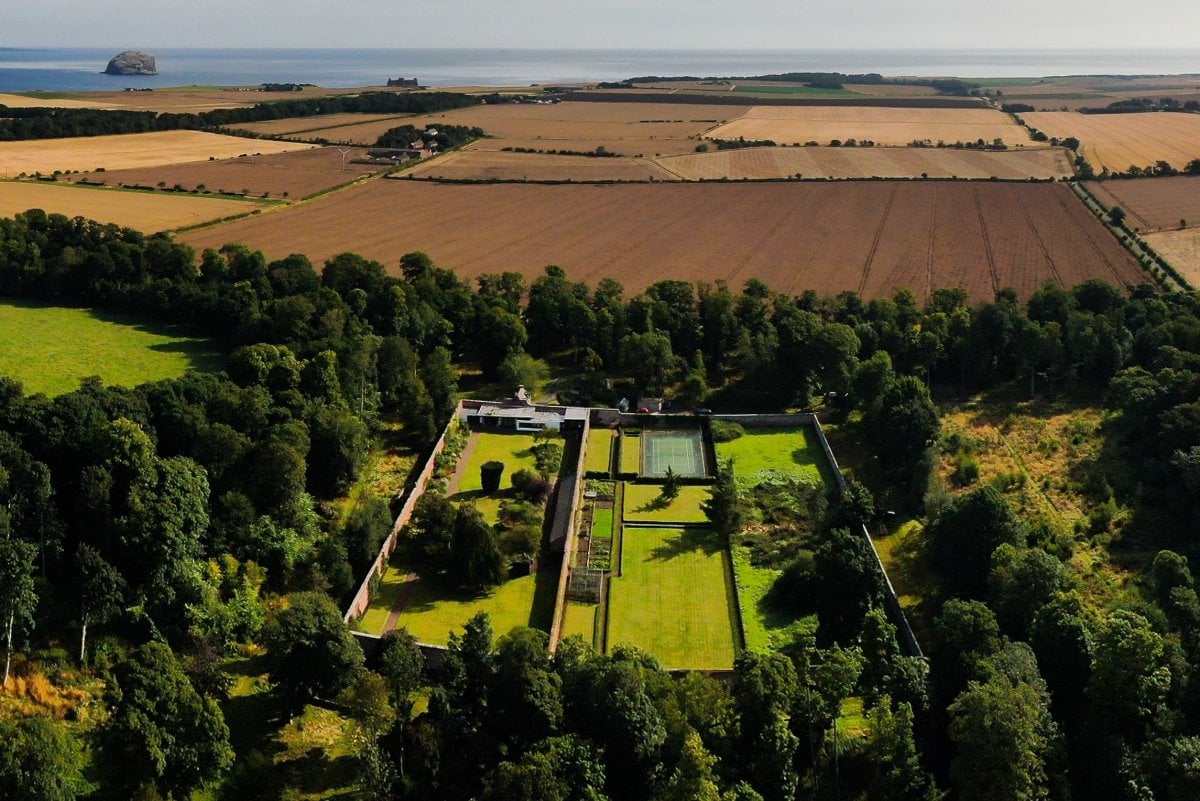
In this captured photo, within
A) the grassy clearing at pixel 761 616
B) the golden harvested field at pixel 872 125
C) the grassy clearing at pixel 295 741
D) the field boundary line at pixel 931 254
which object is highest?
the golden harvested field at pixel 872 125

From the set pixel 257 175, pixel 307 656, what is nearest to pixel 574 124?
pixel 257 175

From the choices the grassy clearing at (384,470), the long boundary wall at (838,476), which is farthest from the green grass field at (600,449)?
the grassy clearing at (384,470)

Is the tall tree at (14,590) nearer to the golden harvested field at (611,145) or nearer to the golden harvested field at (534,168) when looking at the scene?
the golden harvested field at (534,168)

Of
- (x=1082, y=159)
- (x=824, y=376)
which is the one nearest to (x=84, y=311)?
(x=824, y=376)

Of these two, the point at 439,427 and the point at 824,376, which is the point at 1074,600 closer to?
the point at 824,376

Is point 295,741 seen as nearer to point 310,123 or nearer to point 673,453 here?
point 673,453

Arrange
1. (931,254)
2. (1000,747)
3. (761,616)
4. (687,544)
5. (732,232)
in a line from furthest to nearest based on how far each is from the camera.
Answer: (732,232), (931,254), (687,544), (761,616), (1000,747)

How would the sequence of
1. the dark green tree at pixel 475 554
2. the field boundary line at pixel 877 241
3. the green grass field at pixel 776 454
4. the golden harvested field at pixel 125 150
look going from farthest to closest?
the golden harvested field at pixel 125 150 → the field boundary line at pixel 877 241 → the green grass field at pixel 776 454 → the dark green tree at pixel 475 554

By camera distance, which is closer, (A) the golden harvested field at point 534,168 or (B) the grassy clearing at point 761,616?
(B) the grassy clearing at point 761,616

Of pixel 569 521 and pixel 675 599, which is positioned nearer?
pixel 675 599
